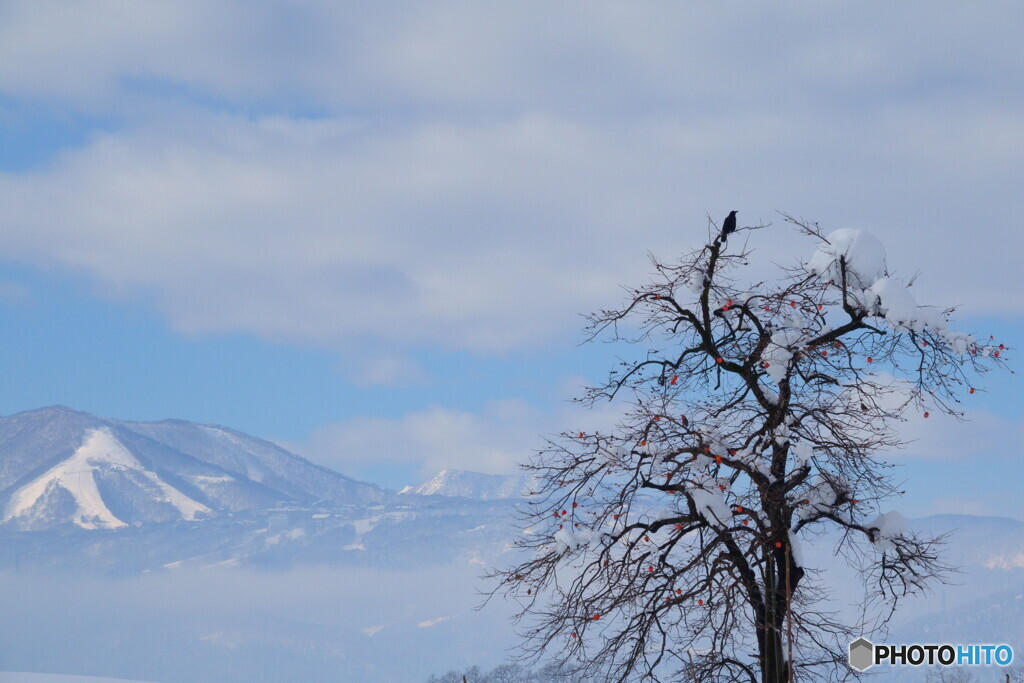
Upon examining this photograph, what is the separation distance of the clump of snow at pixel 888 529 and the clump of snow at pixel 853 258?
255cm

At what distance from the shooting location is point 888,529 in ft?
37.2

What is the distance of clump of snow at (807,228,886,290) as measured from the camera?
37.2 feet

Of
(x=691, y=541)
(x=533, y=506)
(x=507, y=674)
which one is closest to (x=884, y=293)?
(x=691, y=541)

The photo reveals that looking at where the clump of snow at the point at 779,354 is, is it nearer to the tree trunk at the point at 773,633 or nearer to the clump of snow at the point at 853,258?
the clump of snow at the point at 853,258

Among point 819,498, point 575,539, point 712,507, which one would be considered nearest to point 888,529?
point 819,498

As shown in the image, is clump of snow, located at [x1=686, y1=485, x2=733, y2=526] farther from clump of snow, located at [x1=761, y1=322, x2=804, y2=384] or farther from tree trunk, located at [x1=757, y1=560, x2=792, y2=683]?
clump of snow, located at [x1=761, y1=322, x2=804, y2=384]

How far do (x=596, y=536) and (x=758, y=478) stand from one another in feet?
6.34

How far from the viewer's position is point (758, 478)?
11.3m

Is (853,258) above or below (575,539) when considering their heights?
above

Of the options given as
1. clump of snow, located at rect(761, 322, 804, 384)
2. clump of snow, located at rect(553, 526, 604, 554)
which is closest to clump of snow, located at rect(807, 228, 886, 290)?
clump of snow, located at rect(761, 322, 804, 384)

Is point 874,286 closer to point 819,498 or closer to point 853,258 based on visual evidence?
point 853,258

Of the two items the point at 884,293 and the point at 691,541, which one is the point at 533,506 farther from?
the point at 884,293

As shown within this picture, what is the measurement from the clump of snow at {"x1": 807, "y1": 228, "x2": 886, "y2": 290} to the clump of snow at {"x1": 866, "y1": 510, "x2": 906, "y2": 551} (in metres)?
2.55

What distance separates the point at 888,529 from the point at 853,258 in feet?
9.83
